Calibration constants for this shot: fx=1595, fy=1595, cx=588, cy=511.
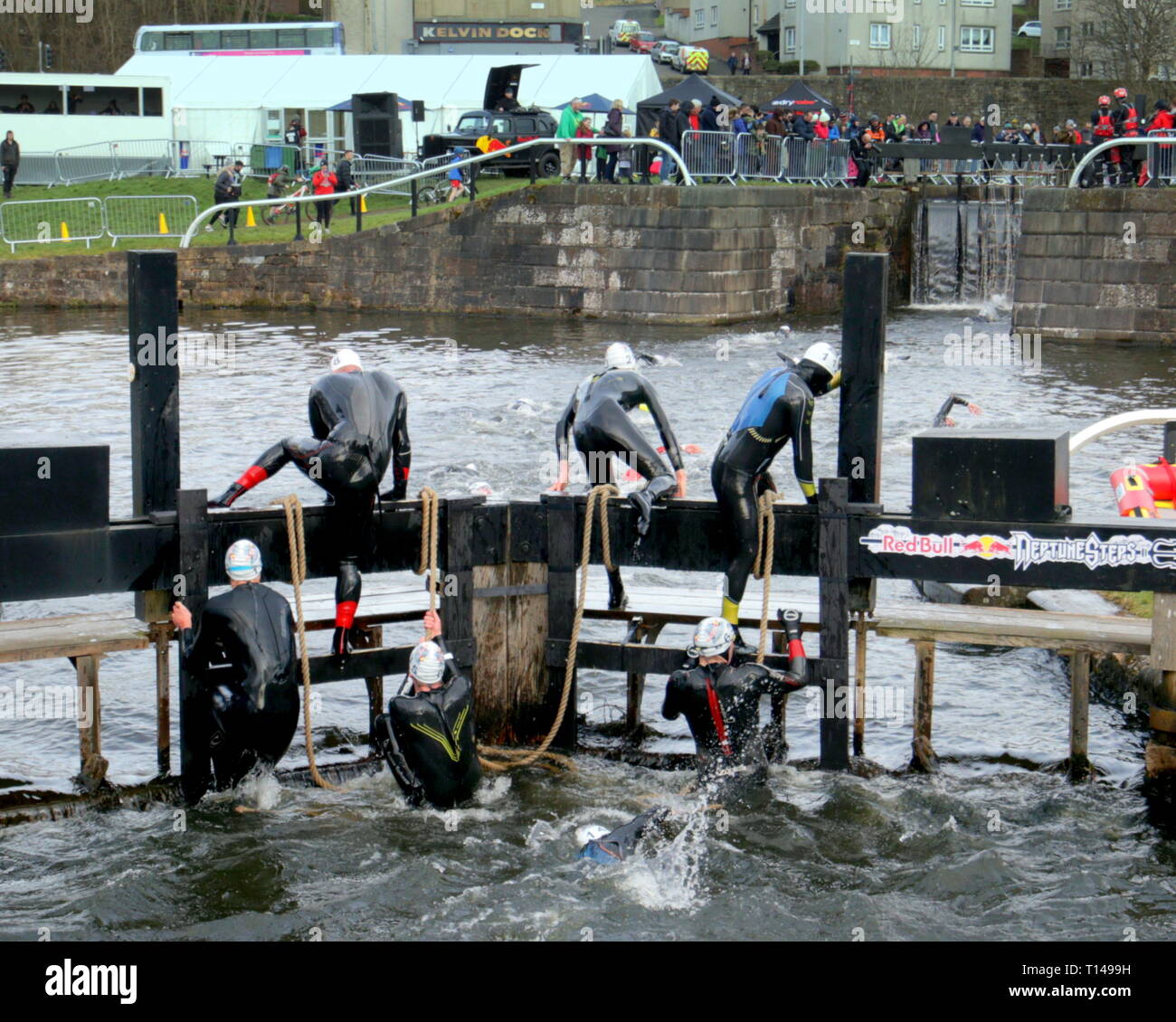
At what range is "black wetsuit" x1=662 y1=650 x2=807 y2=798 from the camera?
9.50 meters

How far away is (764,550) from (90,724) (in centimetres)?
426

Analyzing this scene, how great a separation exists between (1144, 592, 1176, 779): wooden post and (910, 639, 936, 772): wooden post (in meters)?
1.35

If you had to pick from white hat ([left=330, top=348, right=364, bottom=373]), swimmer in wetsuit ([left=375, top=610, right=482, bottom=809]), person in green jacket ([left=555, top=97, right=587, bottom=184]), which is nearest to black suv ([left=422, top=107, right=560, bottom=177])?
person in green jacket ([left=555, top=97, right=587, bottom=184])

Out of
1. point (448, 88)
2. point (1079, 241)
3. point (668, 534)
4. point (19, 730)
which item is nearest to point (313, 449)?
point (668, 534)

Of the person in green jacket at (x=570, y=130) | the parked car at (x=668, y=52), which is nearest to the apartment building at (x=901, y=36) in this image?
the parked car at (x=668, y=52)

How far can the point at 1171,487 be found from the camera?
13.3 m

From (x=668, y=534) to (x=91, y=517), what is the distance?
11.5 feet

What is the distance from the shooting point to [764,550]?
10008 millimetres

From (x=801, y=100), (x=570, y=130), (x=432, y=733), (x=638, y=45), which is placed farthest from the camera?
(x=638, y=45)

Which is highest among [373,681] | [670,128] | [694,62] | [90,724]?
[694,62]

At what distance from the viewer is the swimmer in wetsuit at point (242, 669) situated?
30.3ft

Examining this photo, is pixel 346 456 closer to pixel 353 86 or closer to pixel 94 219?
pixel 94 219

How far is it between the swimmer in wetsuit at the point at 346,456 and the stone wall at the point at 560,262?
64.7 ft

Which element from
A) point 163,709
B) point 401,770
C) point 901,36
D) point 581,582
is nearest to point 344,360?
point 581,582
